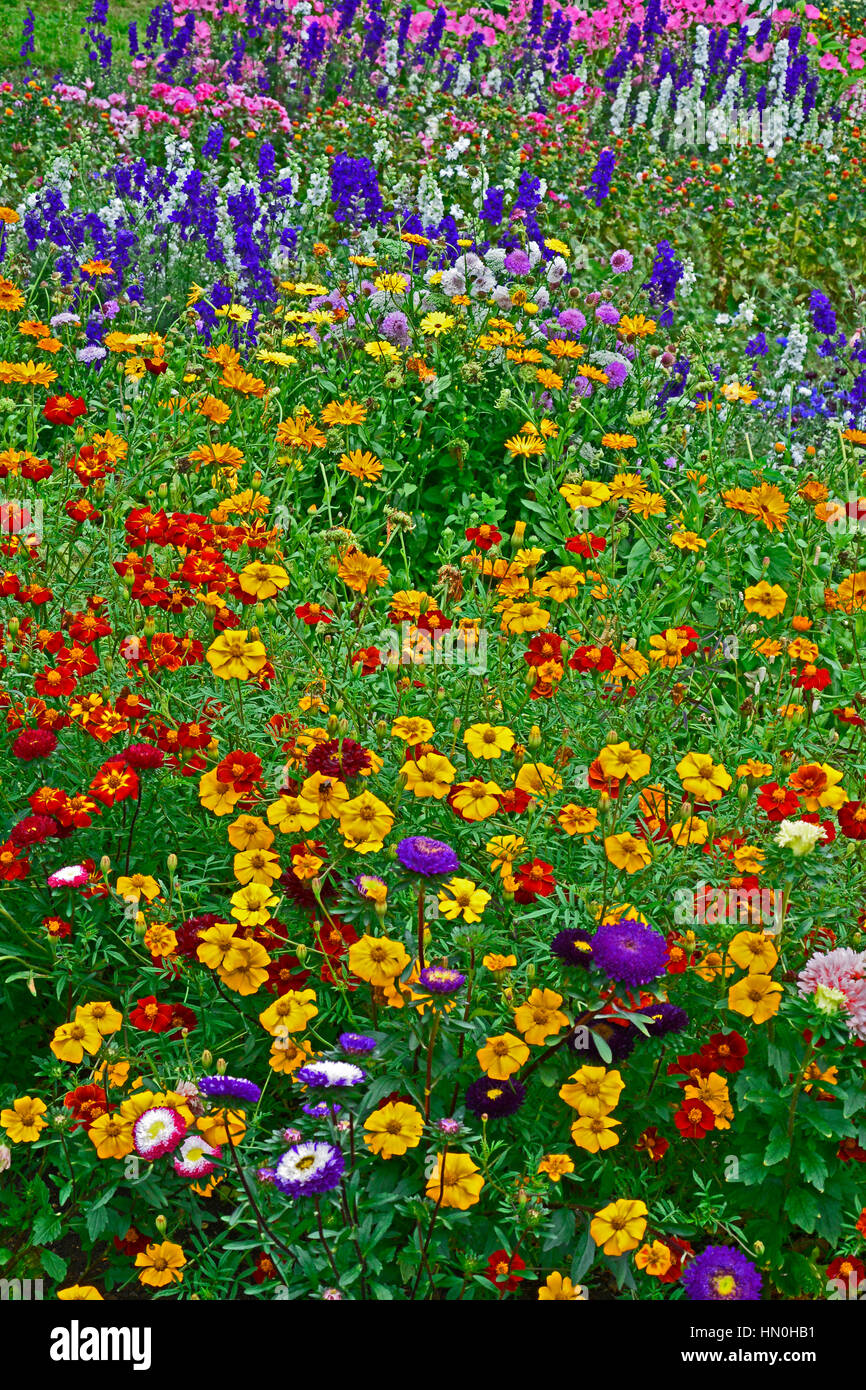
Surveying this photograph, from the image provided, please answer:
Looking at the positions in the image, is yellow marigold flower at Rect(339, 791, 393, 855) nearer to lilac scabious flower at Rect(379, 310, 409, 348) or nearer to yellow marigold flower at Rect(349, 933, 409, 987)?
yellow marigold flower at Rect(349, 933, 409, 987)

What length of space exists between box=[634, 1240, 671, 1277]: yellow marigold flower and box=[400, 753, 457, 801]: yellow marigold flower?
905 mm

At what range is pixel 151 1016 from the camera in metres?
2.29

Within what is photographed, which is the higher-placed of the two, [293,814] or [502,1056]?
[293,814]

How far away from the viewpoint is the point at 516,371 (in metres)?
4.98

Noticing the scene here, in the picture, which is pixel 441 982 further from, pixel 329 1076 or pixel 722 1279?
pixel 722 1279

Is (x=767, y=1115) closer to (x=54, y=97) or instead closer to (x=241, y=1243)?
(x=241, y=1243)

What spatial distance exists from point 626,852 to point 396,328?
9.98 feet

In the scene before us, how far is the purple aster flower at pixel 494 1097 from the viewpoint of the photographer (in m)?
2.12

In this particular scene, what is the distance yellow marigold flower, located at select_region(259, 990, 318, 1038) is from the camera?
7.40 feet

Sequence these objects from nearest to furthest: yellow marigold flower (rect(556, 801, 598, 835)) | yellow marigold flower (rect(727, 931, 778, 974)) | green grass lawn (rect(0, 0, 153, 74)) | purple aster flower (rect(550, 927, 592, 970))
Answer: purple aster flower (rect(550, 927, 592, 970))
yellow marigold flower (rect(727, 931, 778, 974))
yellow marigold flower (rect(556, 801, 598, 835))
green grass lawn (rect(0, 0, 153, 74))

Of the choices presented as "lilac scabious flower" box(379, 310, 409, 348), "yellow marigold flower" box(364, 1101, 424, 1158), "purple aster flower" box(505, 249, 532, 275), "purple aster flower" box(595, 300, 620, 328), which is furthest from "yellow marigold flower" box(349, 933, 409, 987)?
"purple aster flower" box(505, 249, 532, 275)

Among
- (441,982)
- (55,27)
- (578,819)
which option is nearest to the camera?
(441,982)

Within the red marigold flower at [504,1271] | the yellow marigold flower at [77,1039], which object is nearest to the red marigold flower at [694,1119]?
the red marigold flower at [504,1271]

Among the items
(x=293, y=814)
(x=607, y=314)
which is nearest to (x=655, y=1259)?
(x=293, y=814)
